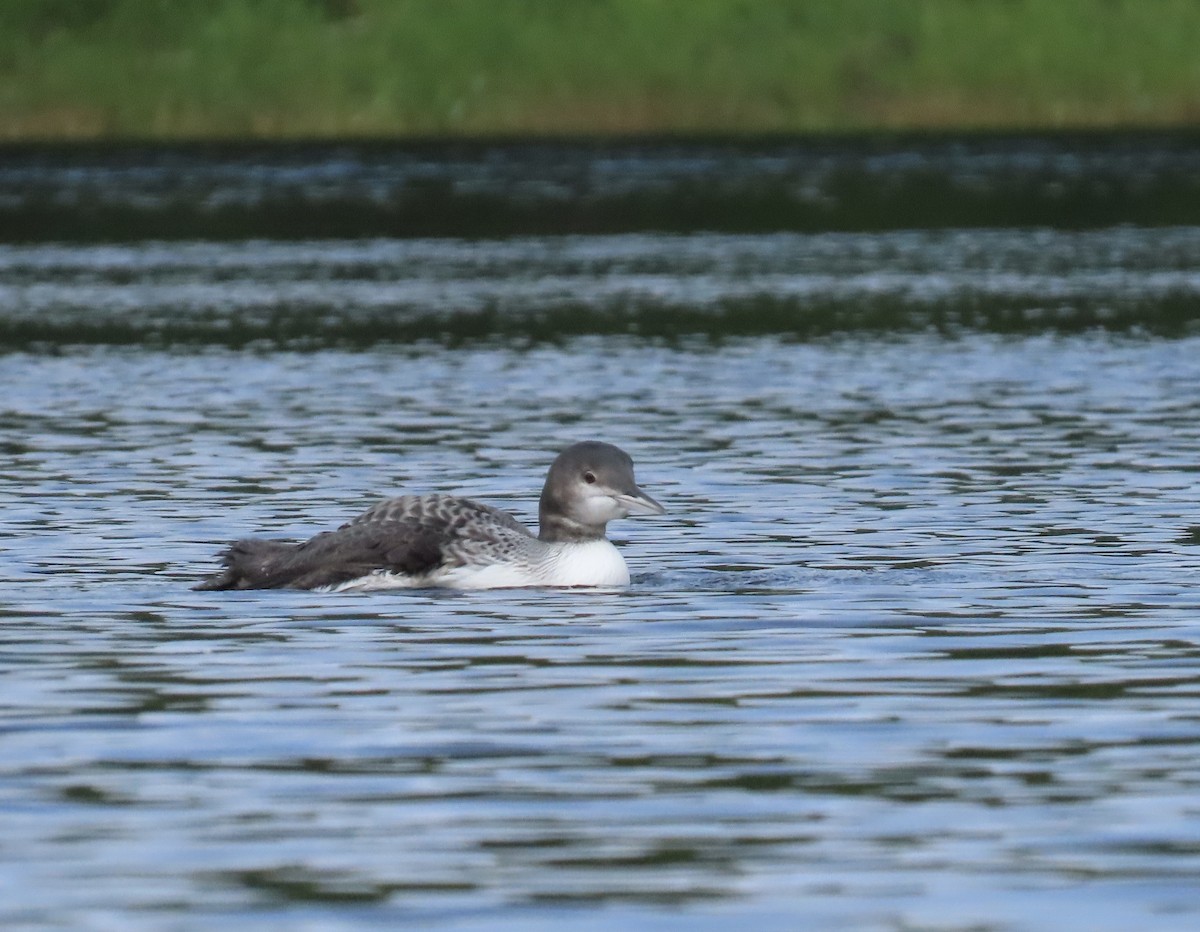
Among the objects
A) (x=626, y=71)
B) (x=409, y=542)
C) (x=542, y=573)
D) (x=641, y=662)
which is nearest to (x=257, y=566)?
(x=409, y=542)

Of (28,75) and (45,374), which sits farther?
(28,75)

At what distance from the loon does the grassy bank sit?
61.2 metres

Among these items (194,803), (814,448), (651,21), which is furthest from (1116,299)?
(651,21)

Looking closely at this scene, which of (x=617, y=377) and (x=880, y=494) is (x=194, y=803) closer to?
(x=880, y=494)

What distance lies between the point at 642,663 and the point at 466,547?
108 inches

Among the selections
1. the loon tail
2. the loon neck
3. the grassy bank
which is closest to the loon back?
the loon tail

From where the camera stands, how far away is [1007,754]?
37.7 feet

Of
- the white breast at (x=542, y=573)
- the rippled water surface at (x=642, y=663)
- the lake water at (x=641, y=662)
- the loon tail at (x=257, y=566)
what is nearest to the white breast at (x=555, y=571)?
the white breast at (x=542, y=573)

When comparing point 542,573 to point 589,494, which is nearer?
point 589,494

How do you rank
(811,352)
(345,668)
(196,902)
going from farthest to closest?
(811,352), (345,668), (196,902)

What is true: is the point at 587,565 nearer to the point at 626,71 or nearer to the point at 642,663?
the point at 642,663

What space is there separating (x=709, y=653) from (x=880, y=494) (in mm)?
6736

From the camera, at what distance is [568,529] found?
16.6 m

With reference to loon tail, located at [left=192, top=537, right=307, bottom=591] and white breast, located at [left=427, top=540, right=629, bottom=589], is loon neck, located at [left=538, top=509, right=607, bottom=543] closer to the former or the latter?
white breast, located at [left=427, top=540, right=629, bottom=589]
